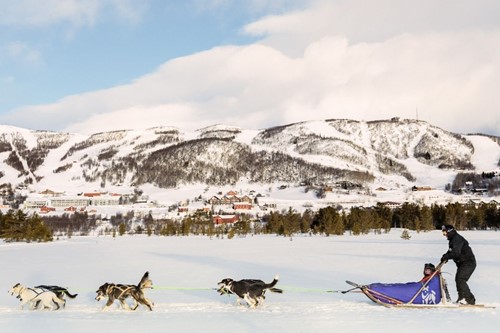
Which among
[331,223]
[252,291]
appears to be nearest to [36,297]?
[252,291]

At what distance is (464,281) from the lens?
10.0 metres

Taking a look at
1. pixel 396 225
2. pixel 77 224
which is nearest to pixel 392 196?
pixel 396 225

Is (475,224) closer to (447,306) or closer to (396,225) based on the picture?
(396,225)

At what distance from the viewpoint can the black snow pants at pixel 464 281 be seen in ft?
32.7

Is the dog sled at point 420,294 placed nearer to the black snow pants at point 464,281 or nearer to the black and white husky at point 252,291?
the black snow pants at point 464,281

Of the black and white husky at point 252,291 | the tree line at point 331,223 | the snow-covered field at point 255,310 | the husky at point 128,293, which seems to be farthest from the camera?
the tree line at point 331,223

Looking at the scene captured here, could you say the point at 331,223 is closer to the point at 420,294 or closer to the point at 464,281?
the point at 464,281

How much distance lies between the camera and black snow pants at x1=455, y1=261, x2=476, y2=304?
9969mm

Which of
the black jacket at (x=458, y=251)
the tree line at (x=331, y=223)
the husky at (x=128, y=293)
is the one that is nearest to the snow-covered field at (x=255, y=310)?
the husky at (x=128, y=293)

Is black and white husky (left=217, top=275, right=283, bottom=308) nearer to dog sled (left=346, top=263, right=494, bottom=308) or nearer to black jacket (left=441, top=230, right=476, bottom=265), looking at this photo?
dog sled (left=346, top=263, right=494, bottom=308)

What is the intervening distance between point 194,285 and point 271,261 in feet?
26.6

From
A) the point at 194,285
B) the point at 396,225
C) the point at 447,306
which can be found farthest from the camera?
the point at 396,225

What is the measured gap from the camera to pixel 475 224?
Answer: 62.6 metres

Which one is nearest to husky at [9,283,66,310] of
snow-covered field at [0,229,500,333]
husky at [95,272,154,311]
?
snow-covered field at [0,229,500,333]
